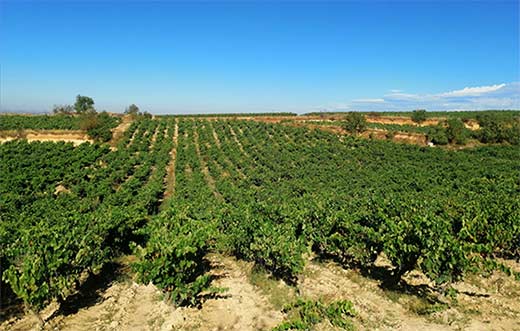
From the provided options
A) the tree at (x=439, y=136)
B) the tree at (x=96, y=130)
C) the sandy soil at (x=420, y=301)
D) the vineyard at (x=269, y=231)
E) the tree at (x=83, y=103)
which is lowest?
the sandy soil at (x=420, y=301)

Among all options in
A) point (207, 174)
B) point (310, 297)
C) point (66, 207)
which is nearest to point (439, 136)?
point (207, 174)

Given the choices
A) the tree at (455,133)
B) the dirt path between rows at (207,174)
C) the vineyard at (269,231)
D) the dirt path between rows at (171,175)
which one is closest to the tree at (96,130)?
the dirt path between rows at (171,175)

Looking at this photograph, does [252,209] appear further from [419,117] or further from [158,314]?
[419,117]

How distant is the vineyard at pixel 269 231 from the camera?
33.4ft

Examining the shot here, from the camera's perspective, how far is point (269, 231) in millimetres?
12508

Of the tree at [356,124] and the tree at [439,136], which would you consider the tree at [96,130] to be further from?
the tree at [439,136]

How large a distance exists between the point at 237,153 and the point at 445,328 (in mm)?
40031

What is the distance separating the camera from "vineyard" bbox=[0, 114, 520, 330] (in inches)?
401

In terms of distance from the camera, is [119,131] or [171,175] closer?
[171,175]

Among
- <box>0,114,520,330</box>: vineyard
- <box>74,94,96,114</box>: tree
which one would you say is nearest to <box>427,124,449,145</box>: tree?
<box>0,114,520,330</box>: vineyard

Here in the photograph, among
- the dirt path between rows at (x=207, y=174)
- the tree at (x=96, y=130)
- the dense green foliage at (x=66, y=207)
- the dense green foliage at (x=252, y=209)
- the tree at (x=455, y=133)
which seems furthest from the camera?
the tree at (x=96, y=130)

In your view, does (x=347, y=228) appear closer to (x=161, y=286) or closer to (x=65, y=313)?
(x=161, y=286)

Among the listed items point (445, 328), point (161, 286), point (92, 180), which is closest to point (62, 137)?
point (92, 180)

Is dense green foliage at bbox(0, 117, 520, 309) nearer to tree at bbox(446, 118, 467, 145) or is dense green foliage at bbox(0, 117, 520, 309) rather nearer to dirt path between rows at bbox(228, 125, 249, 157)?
dirt path between rows at bbox(228, 125, 249, 157)
